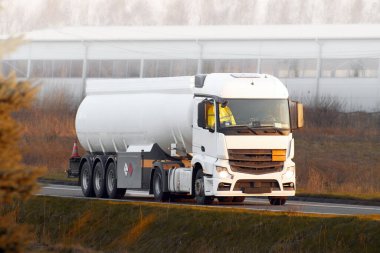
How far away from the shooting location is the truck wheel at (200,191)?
87.2 feet

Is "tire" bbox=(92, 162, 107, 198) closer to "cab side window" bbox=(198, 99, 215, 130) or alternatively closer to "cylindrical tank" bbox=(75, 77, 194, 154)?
"cylindrical tank" bbox=(75, 77, 194, 154)

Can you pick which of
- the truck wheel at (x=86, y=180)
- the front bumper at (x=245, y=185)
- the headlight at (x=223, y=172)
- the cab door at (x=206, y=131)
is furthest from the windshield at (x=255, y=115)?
the truck wheel at (x=86, y=180)

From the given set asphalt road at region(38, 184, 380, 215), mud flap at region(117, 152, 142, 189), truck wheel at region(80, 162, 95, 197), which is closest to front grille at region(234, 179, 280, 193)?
asphalt road at region(38, 184, 380, 215)

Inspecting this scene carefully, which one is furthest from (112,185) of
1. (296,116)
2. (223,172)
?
(296,116)

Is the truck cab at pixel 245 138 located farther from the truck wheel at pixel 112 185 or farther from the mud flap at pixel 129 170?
the truck wheel at pixel 112 185

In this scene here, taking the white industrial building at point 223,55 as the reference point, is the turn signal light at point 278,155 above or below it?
below

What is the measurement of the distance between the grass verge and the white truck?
2279mm

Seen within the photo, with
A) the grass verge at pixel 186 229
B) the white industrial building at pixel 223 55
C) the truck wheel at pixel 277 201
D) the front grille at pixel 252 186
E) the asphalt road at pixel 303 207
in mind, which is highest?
the white industrial building at pixel 223 55

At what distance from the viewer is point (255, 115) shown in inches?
1046

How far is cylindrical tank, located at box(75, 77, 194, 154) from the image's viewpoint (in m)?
28.3

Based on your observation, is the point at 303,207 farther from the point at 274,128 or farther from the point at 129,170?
the point at 129,170

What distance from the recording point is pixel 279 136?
26.4 metres

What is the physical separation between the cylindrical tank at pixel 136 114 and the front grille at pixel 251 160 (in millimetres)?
1855

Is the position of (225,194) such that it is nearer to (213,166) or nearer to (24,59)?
(213,166)
